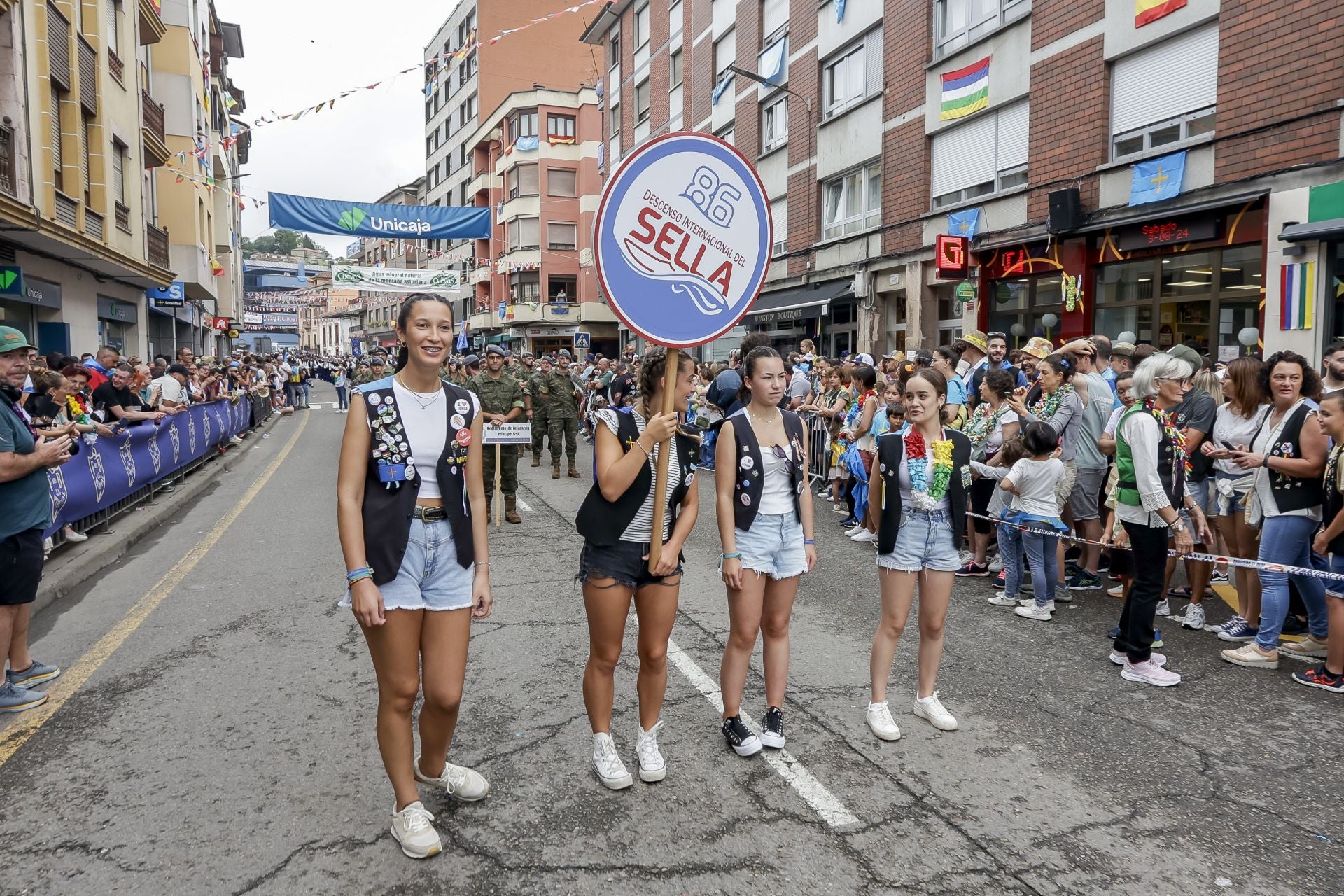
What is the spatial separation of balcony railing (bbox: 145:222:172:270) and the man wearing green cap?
20.4 meters

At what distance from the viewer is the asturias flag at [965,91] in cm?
1678

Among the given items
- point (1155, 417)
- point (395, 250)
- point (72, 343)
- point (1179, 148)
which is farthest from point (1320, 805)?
point (395, 250)

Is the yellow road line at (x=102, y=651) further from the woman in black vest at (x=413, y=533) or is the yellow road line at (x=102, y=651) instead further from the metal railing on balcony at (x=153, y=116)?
the metal railing on balcony at (x=153, y=116)

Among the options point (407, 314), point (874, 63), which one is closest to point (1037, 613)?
point (407, 314)

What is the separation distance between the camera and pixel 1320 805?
3.58 metres

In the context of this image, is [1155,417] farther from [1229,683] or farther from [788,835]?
[788,835]

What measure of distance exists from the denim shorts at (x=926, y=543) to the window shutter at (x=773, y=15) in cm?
2253

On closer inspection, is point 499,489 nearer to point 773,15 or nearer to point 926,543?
point 926,543

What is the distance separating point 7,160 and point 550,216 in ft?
115

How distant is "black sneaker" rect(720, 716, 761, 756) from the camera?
156 inches

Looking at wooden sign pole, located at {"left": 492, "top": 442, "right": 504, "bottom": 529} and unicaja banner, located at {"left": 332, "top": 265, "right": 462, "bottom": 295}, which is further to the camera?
unicaja banner, located at {"left": 332, "top": 265, "right": 462, "bottom": 295}

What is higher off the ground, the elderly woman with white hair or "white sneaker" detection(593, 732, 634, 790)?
the elderly woman with white hair

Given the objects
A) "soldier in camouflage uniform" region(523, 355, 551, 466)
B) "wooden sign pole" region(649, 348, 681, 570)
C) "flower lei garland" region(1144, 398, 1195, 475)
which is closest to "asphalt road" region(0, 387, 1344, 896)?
"wooden sign pole" region(649, 348, 681, 570)

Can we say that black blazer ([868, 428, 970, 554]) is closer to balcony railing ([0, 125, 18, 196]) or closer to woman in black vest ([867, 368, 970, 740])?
woman in black vest ([867, 368, 970, 740])
